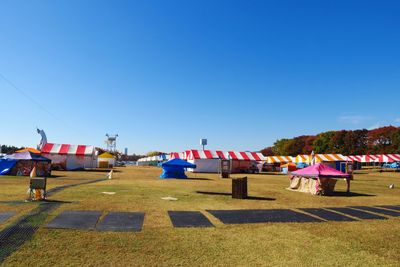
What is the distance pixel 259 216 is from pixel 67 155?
117ft

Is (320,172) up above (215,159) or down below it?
below

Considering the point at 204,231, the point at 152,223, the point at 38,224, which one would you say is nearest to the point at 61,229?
the point at 38,224

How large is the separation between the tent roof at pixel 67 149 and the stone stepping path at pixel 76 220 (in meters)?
33.1

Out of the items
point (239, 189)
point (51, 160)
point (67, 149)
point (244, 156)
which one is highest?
point (67, 149)

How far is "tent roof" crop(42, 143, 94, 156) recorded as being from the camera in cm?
3906

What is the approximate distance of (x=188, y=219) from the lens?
353 inches

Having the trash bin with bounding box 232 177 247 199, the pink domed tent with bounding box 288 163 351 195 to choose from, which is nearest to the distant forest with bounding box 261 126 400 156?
the pink domed tent with bounding box 288 163 351 195

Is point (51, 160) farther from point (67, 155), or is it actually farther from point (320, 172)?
point (320, 172)

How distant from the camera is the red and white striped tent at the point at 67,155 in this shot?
39.1 meters

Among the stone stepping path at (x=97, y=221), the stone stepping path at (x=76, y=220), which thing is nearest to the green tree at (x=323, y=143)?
the stone stepping path at (x=97, y=221)

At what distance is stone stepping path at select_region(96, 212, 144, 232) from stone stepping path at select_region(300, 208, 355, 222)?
586 centimetres

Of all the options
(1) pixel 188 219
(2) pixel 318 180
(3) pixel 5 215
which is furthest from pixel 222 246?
(2) pixel 318 180

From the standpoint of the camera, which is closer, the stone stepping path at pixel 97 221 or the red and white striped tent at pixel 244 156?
the stone stepping path at pixel 97 221

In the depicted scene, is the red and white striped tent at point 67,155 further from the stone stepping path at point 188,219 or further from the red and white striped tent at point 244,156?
the stone stepping path at point 188,219
